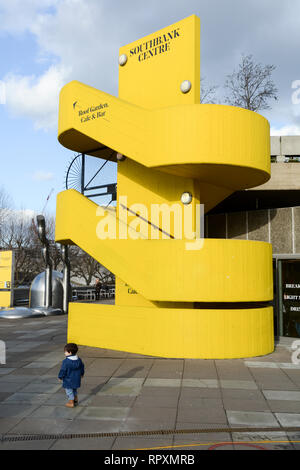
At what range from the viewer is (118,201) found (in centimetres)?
1500

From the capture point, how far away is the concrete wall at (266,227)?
57.6ft

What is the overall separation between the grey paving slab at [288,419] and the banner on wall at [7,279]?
2236cm

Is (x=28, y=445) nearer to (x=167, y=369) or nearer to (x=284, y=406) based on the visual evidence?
(x=284, y=406)

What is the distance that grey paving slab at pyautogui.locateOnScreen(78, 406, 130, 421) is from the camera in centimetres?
700

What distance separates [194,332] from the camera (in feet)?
37.8

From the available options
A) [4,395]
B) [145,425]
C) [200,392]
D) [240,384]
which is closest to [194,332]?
[240,384]

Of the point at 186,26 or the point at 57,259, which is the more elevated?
the point at 186,26

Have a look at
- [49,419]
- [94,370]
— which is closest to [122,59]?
[94,370]

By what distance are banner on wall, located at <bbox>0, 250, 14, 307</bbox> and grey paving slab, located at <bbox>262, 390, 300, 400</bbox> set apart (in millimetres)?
21224

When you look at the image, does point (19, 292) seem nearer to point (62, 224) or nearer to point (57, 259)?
point (57, 259)

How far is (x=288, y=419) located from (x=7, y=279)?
75.6 ft

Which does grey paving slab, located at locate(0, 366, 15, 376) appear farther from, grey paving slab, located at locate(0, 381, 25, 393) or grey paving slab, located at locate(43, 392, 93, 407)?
grey paving slab, located at locate(43, 392, 93, 407)

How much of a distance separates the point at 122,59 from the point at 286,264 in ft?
32.3

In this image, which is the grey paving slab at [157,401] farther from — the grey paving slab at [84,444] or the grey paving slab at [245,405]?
the grey paving slab at [84,444]
